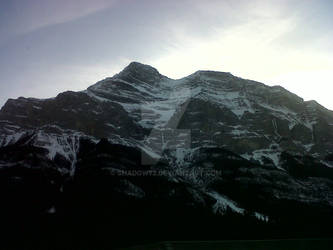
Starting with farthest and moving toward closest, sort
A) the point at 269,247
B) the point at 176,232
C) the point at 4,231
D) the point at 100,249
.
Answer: the point at 176,232 → the point at 4,231 → the point at 100,249 → the point at 269,247

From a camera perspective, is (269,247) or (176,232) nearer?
(269,247)

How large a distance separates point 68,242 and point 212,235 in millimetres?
56738

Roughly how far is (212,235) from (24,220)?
2958 inches

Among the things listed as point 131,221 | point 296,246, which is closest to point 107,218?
point 131,221

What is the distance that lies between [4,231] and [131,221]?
49.0 meters

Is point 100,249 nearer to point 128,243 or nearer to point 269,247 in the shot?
point 128,243

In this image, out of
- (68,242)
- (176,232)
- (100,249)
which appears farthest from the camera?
(176,232)

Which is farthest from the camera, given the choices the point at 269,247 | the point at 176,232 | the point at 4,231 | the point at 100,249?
the point at 176,232

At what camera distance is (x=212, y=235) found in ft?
614

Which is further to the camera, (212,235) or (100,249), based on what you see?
(212,235)

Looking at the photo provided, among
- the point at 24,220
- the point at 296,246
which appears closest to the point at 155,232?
the point at 24,220

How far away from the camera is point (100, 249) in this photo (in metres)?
152

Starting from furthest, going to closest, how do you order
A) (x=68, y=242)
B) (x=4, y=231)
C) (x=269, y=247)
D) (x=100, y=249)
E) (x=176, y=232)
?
(x=176, y=232), (x=4, y=231), (x=68, y=242), (x=100, y=249), (x=269, y=247)

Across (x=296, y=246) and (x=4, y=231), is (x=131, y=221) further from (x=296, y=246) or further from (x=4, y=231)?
(x=296, y=246)
